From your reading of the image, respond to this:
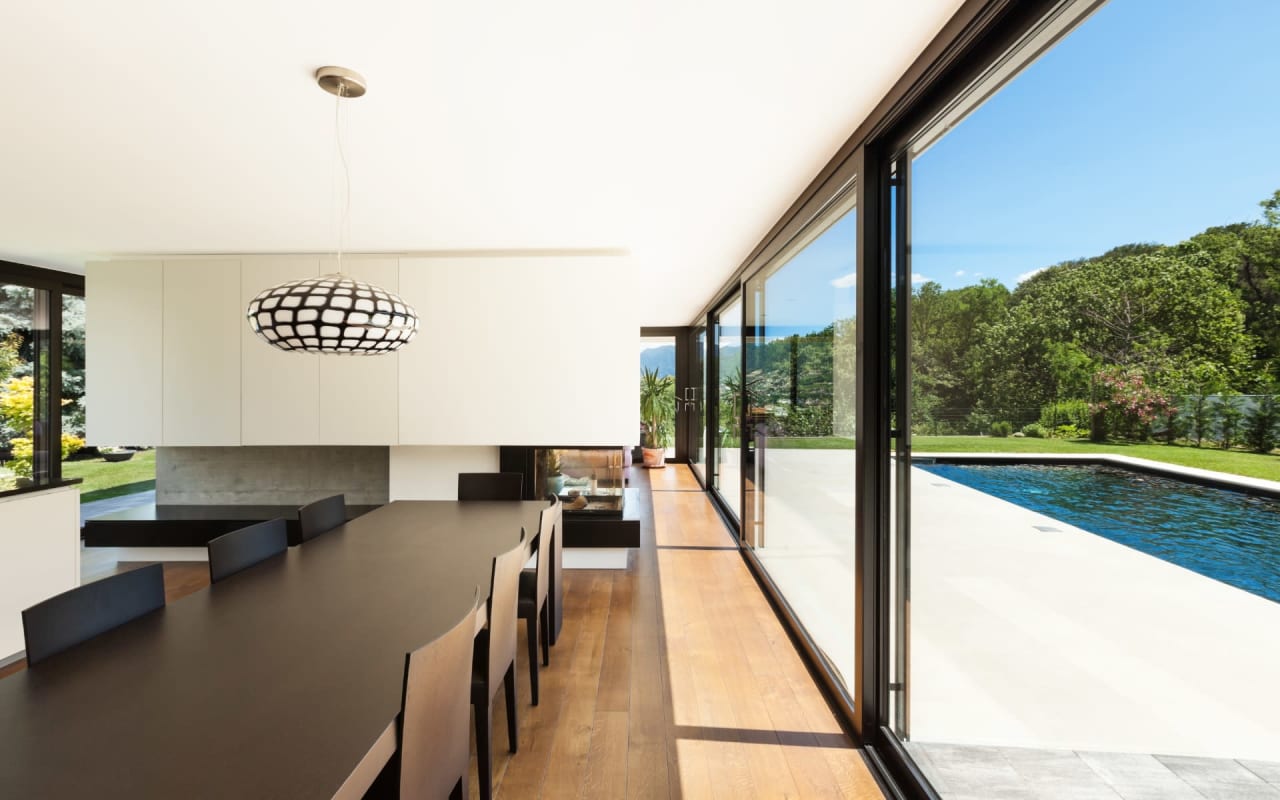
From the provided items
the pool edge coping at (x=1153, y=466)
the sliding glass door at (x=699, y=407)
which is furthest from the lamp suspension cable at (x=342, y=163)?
the sliding glass door at (x=699, y=407)

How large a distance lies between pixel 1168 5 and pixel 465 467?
14.4ft

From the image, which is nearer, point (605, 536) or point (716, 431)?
point (605, 536)

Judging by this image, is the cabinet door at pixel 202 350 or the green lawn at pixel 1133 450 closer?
the green lawn at pixel 1133 450

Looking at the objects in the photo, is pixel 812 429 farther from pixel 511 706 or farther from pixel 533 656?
pixel 511 706

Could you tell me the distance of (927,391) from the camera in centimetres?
192

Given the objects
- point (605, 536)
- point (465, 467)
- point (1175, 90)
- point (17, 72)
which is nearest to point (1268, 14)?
point (1175, 90)

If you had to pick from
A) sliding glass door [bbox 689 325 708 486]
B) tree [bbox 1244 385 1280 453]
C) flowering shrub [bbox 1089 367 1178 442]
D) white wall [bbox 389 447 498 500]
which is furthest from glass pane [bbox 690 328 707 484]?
tree [bbox 1244 385 1280 453]

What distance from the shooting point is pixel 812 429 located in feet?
10.5

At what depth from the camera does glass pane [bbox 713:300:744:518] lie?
5505 mm

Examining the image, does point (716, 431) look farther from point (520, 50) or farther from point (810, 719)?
point (520, 50)

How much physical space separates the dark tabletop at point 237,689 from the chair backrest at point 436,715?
0.07m

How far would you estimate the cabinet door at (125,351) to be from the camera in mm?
4340

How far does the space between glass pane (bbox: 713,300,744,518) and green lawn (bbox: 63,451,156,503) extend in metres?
5.57

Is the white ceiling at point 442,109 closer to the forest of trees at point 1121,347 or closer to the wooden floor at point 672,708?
the forest of trees at point 1121,347
